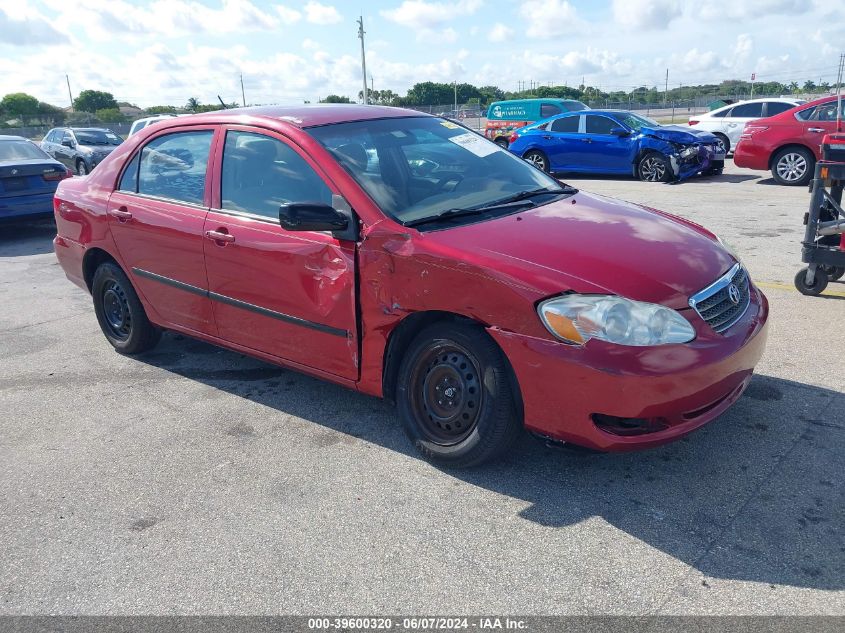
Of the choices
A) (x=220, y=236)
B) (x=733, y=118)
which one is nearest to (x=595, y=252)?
(x=220, y=236)

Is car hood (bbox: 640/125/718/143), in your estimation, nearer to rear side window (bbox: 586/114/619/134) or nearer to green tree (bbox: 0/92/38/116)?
rear side window (bbox: 586/114/619/134)

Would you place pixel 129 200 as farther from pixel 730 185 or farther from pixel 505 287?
pixel 730 185

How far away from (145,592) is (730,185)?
41.8 ft

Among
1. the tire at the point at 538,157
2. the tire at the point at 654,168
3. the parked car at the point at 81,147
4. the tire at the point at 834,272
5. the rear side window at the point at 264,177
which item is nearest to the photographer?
the rear side window at the point at 264,177

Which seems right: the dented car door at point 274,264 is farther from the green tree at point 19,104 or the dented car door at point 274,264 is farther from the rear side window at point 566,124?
the green tree at point 19,104

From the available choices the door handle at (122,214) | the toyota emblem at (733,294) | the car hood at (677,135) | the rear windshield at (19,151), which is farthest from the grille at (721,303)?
the car hood at (677,135)

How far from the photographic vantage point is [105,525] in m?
3.10

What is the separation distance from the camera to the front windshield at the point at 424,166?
3635 mm

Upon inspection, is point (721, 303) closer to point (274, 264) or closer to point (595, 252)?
point (595, 252)

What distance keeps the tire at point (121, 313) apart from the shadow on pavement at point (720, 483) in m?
1.31

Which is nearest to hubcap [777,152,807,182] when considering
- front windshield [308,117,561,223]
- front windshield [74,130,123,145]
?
front windshield [308,117,561,223]

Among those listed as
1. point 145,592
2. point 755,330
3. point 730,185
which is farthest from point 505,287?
point 730,185

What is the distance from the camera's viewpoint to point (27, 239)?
10.8 metres

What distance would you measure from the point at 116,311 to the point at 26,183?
6.53m
